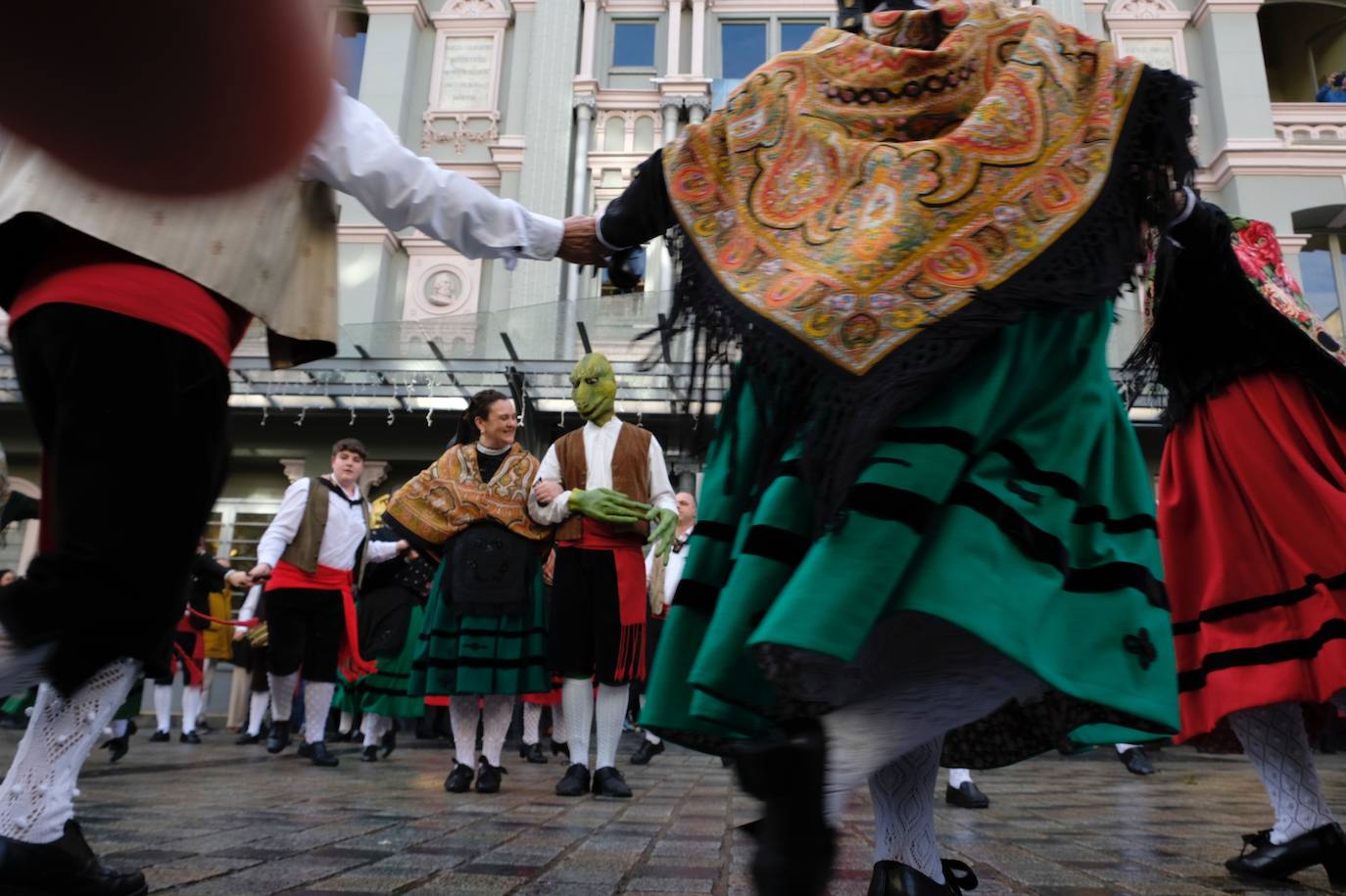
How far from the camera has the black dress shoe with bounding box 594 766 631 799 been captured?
4547mm

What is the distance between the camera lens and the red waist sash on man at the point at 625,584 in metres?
4.96

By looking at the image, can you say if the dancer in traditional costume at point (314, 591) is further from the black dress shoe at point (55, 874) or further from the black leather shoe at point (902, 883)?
the black leather shoe at point (902, 883)

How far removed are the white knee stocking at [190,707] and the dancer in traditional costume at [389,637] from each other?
229 cm

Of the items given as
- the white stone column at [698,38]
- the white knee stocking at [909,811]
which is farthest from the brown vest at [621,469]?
the white stone column at [698,38]

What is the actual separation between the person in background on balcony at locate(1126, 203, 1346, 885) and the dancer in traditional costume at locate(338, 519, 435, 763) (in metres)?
5.90

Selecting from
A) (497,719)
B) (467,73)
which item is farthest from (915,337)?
(467,73)

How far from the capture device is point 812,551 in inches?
56.8

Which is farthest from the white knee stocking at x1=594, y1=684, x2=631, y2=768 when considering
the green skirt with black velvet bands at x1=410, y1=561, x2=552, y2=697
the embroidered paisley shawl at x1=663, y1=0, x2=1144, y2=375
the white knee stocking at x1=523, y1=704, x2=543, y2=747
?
the embroidered paisley shawl at x1=663, y1=0, x2=1144, y2=375

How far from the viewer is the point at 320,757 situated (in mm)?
6520

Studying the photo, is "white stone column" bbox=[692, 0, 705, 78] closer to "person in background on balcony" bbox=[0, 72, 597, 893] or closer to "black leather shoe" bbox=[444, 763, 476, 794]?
"black leather shoe" bbox=[444, 763, 476, 794]

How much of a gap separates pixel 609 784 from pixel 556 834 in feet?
5.10

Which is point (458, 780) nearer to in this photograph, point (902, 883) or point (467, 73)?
point (902, 883)

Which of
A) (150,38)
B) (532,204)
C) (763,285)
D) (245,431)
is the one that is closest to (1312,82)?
(532,204)

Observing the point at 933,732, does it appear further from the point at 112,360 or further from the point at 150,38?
the point at 112,360
